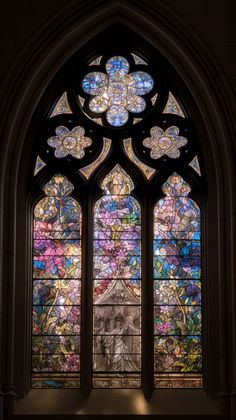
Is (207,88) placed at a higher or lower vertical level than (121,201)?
higher

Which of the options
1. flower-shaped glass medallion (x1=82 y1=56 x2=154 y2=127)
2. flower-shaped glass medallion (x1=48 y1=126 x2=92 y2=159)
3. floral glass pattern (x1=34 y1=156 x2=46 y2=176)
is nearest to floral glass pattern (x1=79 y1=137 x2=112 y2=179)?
flower-shaped glass medallion (x1=48 y1=126 x2=92 y2=159)

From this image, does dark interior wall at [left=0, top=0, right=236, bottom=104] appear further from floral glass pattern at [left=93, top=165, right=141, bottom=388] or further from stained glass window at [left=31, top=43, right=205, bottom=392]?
floral glass pattern at [left=93, top=165, right=141, bottom=388]

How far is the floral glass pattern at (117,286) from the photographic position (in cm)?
1590

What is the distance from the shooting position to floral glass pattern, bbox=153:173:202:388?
52.1 feet

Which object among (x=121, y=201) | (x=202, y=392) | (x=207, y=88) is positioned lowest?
(x=202, y=392)

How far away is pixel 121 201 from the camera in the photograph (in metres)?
16.4

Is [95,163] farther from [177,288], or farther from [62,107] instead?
[177,288]

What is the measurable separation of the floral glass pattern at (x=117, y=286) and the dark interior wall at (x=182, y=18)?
5.75ft

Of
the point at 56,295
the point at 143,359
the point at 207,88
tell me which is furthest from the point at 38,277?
the point at 207,88

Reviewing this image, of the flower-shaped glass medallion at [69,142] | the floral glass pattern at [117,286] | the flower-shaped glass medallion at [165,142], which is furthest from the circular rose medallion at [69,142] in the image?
the flower-shaped glass medallion at [165,142]

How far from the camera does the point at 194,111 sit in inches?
651
